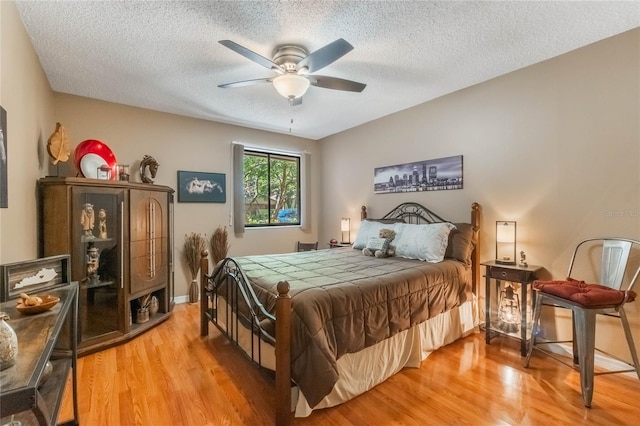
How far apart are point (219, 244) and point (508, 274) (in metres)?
3.62

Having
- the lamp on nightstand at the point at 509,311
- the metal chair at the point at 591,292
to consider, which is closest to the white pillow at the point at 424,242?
the lamp on nightstand at the point at 509,311

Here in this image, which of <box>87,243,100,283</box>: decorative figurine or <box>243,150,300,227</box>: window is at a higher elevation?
<box>243,150,300,227</box>: window

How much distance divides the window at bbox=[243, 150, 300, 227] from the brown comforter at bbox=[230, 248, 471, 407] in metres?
1.92

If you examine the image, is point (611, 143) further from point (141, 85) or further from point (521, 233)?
point (141, 85)

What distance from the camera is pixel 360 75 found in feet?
9.58

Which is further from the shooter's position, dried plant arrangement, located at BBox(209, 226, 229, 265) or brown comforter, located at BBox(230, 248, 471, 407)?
dried plant arrangement, located at BBox(209, 226, 229, 265)

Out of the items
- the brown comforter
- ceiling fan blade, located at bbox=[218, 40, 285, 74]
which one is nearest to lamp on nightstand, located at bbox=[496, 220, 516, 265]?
the brown comforter

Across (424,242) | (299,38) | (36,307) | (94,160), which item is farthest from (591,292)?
(94,160)

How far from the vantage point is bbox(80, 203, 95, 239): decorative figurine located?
2.71m

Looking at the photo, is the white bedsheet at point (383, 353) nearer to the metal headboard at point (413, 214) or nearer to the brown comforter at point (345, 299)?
the brown comforter at point (345, 299)

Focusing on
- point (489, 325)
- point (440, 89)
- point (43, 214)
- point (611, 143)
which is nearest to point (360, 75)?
point (440, 89)

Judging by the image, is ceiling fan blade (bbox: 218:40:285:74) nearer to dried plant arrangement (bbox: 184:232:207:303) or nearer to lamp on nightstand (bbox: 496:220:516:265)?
lamp on nightstand (bbox: 496:220:516:265)

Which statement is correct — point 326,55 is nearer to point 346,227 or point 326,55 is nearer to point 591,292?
point 591,292

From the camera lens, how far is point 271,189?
16.8 ft
